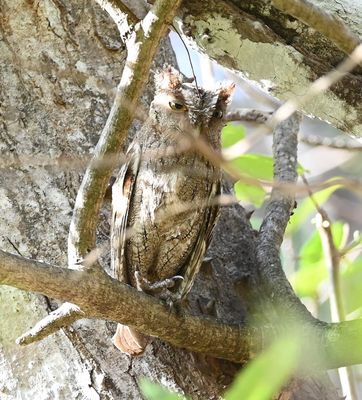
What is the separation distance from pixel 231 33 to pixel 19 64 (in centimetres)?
76

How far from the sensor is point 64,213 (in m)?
2.13

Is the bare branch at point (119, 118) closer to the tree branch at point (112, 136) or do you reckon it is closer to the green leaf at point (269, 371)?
the tree branch at point (112, 136)

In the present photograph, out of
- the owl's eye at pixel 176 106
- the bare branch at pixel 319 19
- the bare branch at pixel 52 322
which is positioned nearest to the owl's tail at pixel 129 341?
the bare branch at pixel 52 322

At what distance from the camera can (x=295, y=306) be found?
220 centimetres

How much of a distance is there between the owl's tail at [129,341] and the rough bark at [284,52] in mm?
671

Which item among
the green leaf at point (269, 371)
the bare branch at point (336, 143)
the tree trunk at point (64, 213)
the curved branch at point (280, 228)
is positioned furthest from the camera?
the bare branch at point (336, 143)

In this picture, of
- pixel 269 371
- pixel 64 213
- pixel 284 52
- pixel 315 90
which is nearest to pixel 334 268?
pixel 284 52

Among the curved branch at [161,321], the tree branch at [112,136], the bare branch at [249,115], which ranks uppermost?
the bare branch at [249,115]

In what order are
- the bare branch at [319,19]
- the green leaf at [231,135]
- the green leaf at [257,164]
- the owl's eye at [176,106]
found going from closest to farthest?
1. the bare branch at [319,19]
2. the owl's eye at [176,106]
3. the green leaf at [257,164]
4. the green leaf at [231,135]

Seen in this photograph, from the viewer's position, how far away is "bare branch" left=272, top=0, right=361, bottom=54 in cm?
138

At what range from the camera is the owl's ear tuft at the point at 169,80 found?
2.33 meters

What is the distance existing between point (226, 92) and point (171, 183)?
0.33 metres

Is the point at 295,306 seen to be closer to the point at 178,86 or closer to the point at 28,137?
the point at 178,86

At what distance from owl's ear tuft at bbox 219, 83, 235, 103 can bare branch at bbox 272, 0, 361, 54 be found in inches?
38.8
